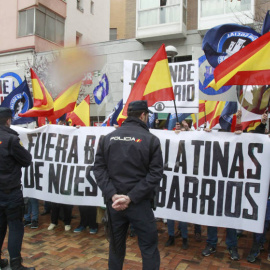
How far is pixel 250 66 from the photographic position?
386cm

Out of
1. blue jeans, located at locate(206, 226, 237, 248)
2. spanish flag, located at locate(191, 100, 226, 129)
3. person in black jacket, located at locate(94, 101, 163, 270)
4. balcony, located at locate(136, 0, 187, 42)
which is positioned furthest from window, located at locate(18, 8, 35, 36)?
person in black jacket, located at locate(94, 101, 163, 270)

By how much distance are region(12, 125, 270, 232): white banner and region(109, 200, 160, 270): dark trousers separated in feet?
5.20

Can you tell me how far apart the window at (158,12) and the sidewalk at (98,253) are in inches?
514

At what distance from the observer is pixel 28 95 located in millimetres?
6105

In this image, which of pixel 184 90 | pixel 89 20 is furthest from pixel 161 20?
pixel 184 90

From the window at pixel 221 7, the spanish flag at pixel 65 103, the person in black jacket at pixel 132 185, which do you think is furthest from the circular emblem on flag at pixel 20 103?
the window at pixel 221 7

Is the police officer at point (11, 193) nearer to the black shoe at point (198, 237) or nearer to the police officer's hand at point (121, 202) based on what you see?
the police officer's hand at point (121, 202)

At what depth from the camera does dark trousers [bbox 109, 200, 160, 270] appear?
2.81 m

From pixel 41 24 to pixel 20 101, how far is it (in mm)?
14801

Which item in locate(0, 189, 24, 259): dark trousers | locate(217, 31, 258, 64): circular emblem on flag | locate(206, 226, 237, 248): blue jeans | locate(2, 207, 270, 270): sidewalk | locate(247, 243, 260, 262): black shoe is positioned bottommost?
locate(2, 207, 270, 270): sidewalk

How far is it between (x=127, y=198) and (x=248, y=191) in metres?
2.00

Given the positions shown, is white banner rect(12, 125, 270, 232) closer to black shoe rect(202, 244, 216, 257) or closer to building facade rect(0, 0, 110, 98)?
black shoe rect(202, 244, 216, 257)

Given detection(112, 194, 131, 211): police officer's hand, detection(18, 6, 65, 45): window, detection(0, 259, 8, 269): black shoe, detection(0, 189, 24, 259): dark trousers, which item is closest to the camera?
detection(112, 194, 131, 211): police officer's hand

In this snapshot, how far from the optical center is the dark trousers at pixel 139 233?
2.81 m
